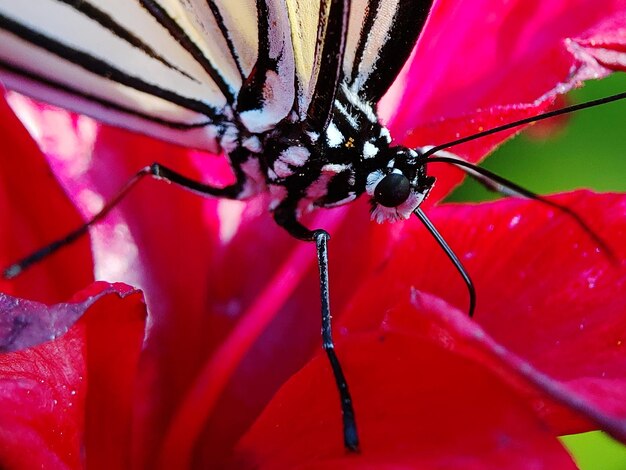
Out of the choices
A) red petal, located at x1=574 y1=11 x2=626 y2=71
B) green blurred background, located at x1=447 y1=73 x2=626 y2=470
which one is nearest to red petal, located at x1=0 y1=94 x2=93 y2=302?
red petal, located at x1=574 y1=11 x2=626 y2=71

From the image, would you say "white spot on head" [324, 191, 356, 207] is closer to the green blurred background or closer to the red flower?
the red flower

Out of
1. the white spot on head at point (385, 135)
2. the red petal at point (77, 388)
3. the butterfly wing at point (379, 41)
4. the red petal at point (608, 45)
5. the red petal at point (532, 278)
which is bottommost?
the red petal at point (77, 388)

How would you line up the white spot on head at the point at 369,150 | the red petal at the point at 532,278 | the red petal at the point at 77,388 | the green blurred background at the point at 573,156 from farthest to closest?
1. the green blurred background at the point at 573,156
2. the white spot on head at the point at 369,150
3. the red petal at the point at 532,278
4. the red petal at the point at 77,388

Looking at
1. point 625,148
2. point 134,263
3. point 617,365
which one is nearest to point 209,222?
point 134,263

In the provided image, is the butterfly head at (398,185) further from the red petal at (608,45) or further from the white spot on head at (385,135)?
the red petal at (608,45)

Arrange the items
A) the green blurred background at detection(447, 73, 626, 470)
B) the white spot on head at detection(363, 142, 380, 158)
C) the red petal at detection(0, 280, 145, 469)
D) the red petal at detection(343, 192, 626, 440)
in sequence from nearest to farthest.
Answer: the red petal at detection(0, 280, 145, 469) < the red petal at detection(343, 192, 626, 440) < the white spot on head at detection(363, 142, 380, 158) < the green blurred background at detection(447, 73, 626, 470)

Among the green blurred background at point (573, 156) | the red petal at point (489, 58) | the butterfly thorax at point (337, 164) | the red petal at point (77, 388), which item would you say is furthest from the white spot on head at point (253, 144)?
the green blurred background at point (573, 156)
